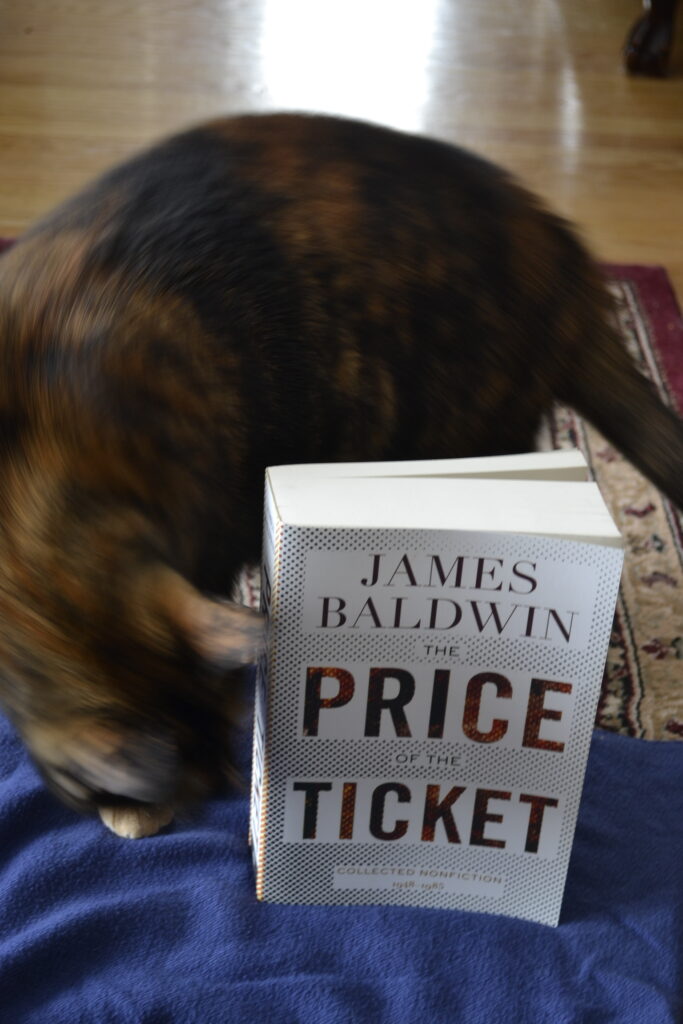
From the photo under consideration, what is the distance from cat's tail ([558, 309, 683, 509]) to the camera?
1.21 metres

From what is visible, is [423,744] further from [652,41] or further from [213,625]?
[652,41]

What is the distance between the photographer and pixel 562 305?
45.9 inches

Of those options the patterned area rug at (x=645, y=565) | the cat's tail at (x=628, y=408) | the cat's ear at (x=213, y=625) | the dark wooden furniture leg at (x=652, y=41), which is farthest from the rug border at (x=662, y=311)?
the cat's ear at (x=213, y=625)

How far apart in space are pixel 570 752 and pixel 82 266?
548 millimetres

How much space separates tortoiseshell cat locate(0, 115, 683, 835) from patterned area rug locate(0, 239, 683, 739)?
276 millimetres

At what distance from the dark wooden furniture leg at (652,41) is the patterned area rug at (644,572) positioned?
112cm

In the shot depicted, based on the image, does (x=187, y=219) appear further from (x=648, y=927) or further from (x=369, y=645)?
(x=648, y=927)

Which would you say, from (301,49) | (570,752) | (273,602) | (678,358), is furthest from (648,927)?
(301,49)

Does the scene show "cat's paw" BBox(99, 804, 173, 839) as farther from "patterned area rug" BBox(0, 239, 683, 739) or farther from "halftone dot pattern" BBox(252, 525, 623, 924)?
"patterned area rug" BBox(0, 239, 683, 739)

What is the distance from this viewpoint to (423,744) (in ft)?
3.14

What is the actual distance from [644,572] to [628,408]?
398mm

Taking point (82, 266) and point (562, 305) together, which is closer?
point (82, 266)

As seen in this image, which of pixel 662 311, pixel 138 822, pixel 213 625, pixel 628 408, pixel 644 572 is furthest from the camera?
pixel 662 311

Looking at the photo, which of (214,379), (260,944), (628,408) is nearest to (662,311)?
(628,408)
